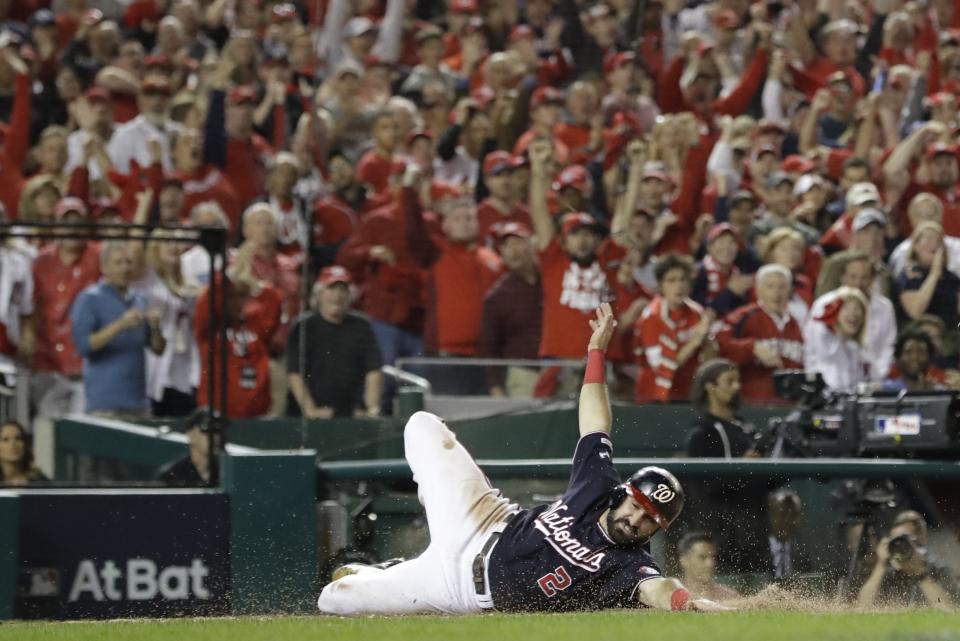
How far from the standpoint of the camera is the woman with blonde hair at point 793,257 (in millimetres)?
11115

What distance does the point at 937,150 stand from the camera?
1239 centimetres

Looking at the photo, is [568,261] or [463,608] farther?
[568,261]

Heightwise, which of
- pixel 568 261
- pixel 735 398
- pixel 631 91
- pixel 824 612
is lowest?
pixel 824 612

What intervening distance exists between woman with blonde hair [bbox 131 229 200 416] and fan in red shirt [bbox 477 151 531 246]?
2275 mm

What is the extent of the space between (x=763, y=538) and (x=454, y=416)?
2.42 meters

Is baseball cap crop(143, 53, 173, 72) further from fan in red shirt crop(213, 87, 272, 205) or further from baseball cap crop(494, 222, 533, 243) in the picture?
baseball cap crop(494, 222, 533, 243)

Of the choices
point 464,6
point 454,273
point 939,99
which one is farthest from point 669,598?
point 464,6

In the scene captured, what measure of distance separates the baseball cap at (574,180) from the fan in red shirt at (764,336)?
136cm

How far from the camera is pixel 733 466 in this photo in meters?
8.52

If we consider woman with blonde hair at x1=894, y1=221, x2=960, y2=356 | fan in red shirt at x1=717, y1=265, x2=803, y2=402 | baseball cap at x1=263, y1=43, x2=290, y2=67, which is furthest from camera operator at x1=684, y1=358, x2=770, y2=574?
baseball cap at x1=263, y1=43, x2=290, y2=67

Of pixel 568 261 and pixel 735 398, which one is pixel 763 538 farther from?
pixel 568 261

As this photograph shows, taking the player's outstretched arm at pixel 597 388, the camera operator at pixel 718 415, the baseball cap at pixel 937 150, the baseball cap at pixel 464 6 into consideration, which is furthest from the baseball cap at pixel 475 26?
the player's outstretched arm at pixel 597 388

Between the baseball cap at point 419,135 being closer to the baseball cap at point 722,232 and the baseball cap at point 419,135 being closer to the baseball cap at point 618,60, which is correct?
the baseball cap at point 618,60

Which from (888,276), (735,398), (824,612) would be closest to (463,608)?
(824,612)
